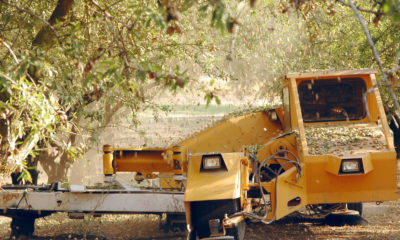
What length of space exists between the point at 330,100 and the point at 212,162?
303 cm

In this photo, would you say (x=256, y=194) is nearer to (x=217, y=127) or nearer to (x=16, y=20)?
(x=217, y=127)

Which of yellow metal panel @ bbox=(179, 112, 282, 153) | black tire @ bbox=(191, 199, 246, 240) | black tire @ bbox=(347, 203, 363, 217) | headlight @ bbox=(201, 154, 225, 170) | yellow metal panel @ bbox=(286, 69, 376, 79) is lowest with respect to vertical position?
black tire @ bbox=(191, 199, 246, 240)

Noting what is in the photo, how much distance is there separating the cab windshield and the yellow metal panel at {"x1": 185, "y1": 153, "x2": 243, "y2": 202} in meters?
2.47

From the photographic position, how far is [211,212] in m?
6.63

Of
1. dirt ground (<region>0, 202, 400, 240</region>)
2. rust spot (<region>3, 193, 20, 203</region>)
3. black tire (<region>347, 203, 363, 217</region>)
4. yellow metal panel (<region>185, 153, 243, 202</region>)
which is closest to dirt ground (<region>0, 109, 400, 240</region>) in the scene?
dirt ground (<region>0, 202, 400, 240</region>)

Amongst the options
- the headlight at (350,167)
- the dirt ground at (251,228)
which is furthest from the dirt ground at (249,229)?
the headlight at (350,167)

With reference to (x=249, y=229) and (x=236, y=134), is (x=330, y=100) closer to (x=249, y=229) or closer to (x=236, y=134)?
(x=236, y=134)

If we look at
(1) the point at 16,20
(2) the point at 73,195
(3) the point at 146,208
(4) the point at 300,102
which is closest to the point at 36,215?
(2) the point at 73,195

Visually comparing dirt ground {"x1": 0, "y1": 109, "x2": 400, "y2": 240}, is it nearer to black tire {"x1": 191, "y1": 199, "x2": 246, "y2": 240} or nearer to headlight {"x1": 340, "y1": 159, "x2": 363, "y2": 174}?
headlight {"x1": 340, "y1": 159, "x2": 363, "y2": 174}

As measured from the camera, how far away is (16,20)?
855 cm

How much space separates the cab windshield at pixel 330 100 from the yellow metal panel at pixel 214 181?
97.4 inches

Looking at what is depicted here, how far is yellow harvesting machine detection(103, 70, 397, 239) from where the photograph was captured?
6684 mm

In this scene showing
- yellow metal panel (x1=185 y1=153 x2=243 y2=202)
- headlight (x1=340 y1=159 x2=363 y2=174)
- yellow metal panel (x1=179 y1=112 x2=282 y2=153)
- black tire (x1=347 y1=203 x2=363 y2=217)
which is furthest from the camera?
black tire (x1=347 y1=203 x2=363 y2=217)

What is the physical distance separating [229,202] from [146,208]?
122 centimetres
